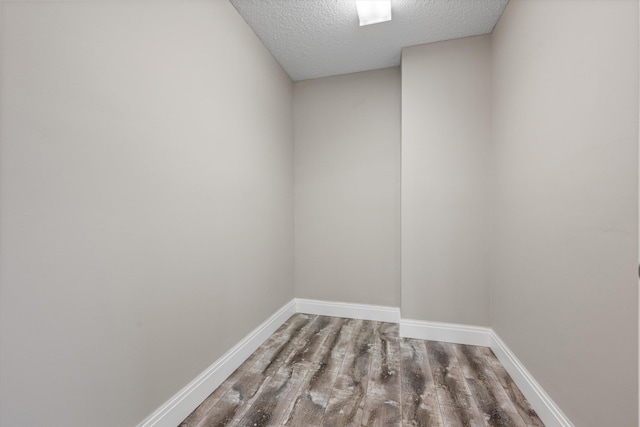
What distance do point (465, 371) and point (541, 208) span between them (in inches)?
47.6

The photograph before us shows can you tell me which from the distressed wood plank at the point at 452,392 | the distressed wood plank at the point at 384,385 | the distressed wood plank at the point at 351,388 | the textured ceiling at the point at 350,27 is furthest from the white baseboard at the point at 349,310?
the textured ceiling at the point at 350,27

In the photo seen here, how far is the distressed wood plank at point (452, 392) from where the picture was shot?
1.44 meters

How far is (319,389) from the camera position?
5.48 feet

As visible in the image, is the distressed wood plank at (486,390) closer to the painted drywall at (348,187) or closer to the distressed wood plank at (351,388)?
the distressed wood plank at (351,388)

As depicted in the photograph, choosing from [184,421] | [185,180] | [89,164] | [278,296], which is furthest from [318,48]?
[184,421]

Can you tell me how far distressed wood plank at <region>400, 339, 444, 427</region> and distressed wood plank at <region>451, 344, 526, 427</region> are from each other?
9.6 inches

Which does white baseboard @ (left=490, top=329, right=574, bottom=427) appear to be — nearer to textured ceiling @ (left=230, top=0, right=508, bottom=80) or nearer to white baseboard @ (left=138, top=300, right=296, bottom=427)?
white baseboard @ (left=138, top=300, right=296, bottom=427)

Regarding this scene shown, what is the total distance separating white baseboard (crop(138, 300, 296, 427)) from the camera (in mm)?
1316

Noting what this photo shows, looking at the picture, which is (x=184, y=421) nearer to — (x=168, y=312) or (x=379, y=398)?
(x=168, y=312)

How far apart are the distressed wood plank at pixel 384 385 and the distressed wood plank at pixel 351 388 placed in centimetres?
4

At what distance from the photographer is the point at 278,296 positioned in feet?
8.61

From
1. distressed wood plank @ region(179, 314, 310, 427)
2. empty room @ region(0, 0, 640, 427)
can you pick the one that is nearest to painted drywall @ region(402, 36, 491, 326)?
empty room @ region(0, 0, 640, 427)

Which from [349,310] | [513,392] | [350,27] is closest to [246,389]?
[349,310]

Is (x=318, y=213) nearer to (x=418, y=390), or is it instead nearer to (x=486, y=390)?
(x=418, y=390)
